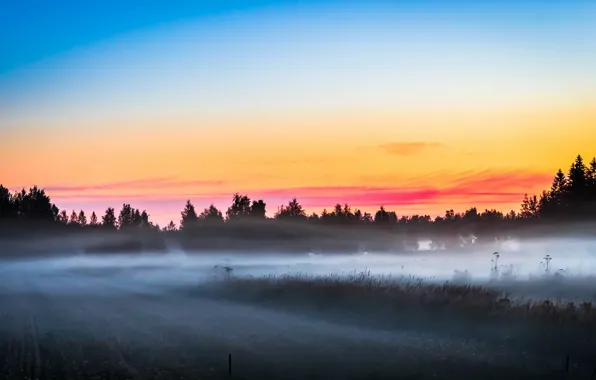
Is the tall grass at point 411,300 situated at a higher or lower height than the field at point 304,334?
higher

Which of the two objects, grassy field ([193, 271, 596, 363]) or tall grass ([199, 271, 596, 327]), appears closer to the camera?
grassy field ([193, 271, 596, 363])

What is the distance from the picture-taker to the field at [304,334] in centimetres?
2583

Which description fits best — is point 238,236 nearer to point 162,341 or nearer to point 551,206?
point 551,206

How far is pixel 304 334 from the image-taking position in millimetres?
32656

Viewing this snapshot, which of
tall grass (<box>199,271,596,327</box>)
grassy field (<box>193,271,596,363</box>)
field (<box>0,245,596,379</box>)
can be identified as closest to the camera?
field (<box>0,245,596,379</box>)

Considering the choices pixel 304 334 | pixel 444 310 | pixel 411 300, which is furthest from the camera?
pixel 411 300

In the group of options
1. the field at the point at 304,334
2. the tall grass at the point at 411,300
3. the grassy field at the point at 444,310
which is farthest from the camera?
the tall grass at the point at 411,300

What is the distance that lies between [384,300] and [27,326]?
62.7ft

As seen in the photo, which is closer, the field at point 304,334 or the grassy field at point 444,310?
the field at point 304,334

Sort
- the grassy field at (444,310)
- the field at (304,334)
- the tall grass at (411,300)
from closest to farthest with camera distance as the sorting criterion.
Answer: the field at (304,334)
the grassy field at (444,310)
the tall grass at (411,300)

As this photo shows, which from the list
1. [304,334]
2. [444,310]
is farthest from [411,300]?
[304,334]

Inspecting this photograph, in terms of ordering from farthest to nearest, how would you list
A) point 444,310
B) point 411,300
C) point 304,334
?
1. point 411,300
2. point 444,310
3. point 304,334

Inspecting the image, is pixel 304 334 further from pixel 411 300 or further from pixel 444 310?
pixel 444 310

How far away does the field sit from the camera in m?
25.8
